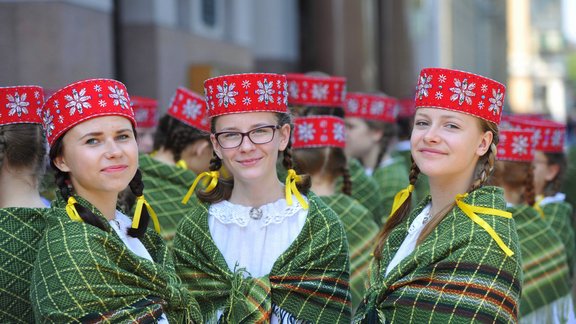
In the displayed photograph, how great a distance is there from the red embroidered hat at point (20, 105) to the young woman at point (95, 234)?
438 millimetres

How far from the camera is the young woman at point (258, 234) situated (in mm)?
4273

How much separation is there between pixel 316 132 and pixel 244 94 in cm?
176

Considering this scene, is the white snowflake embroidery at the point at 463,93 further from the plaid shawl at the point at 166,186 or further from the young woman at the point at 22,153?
the plaid shawl at the point at 166,186

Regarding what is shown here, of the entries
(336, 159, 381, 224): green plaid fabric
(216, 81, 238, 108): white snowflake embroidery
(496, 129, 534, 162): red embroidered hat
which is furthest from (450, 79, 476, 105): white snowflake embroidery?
(336, 159, 381, 224): green plaid fabric

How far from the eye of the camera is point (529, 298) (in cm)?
577

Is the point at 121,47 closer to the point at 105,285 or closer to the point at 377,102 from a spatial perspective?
the point at 377,102

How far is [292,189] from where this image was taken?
4523mm

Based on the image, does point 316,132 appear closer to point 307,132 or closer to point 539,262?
point 307,132

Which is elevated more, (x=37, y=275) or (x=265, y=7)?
(x=265, y=7)

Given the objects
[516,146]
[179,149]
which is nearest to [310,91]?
[179,149]

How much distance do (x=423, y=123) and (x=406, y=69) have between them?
1999cm

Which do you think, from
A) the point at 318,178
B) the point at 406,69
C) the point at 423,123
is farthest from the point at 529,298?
the point at 406,69

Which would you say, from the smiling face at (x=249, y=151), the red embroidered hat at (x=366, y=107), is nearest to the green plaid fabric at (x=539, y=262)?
the smiling face at (x=249, y=151)

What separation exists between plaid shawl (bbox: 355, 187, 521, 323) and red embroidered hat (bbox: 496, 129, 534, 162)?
212 centimetres
